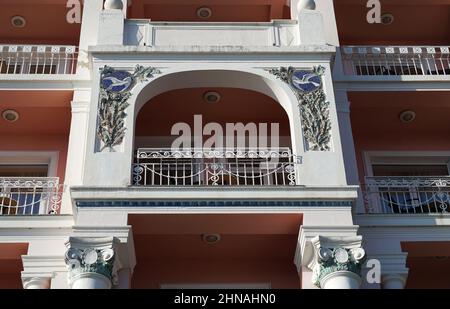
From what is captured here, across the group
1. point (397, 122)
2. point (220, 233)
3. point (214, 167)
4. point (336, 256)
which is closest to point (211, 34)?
point (214, 167)

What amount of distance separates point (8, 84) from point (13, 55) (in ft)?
4.51

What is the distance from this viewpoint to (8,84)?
16078 millimetres

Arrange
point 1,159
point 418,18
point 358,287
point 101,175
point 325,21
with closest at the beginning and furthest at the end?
1. point 358,287
2. point 101,175
3. point 1,159
4. point 325,21
5. point 418,18

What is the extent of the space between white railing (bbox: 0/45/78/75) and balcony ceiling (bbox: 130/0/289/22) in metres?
2.03

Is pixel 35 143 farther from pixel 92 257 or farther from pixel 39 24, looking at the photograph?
pixel 92 257

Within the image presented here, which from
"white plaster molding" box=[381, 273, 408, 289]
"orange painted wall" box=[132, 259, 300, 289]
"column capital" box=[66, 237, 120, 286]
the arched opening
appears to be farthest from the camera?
the arched opening

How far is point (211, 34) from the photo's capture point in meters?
16.1

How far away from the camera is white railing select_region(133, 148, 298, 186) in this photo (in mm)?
13766

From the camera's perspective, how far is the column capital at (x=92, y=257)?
12.0m

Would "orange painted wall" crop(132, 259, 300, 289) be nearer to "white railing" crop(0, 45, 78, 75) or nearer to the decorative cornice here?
the decorative cornice

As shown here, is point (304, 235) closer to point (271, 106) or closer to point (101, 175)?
point (101, 175)

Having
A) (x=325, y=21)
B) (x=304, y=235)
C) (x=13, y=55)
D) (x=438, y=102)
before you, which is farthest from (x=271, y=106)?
(x=13, y=55)

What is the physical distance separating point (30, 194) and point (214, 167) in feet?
13.9

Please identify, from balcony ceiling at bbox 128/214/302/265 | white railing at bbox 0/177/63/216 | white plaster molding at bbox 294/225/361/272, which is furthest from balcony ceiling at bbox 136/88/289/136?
white plaster molding at bbox 294/225/361/272
